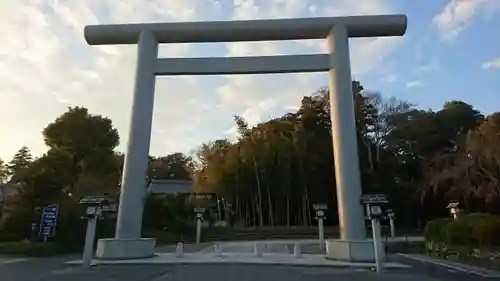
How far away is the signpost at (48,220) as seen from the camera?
19.5m

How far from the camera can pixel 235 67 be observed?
1530 cm

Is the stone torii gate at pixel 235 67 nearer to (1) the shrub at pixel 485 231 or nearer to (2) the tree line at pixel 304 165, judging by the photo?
(1) the shrub at pixel 485 231

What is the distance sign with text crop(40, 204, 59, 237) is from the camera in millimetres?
19531

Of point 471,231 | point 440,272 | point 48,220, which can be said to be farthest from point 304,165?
point 440,272

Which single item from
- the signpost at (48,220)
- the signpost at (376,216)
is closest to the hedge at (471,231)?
the signpost at (376,216)

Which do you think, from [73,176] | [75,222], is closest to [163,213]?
[73,176]

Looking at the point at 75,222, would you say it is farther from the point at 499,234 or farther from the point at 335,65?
the point at 499,234

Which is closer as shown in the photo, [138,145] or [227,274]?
[227,274]

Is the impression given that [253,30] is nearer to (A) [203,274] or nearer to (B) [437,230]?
(A) [203,274]

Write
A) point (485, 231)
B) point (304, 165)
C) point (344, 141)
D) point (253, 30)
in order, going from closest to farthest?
point (485, 231) < point (344, 141) < point (253, 30) < point (304, 165)

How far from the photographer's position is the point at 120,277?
392 inches

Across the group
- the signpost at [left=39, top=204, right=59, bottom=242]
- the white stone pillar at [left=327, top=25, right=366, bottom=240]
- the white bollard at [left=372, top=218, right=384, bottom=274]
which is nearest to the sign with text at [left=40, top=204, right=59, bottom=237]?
the signpost at [left=39, top=204, right=59, bottom=242]

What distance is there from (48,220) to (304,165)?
60.5ft

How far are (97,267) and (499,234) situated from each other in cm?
1057
